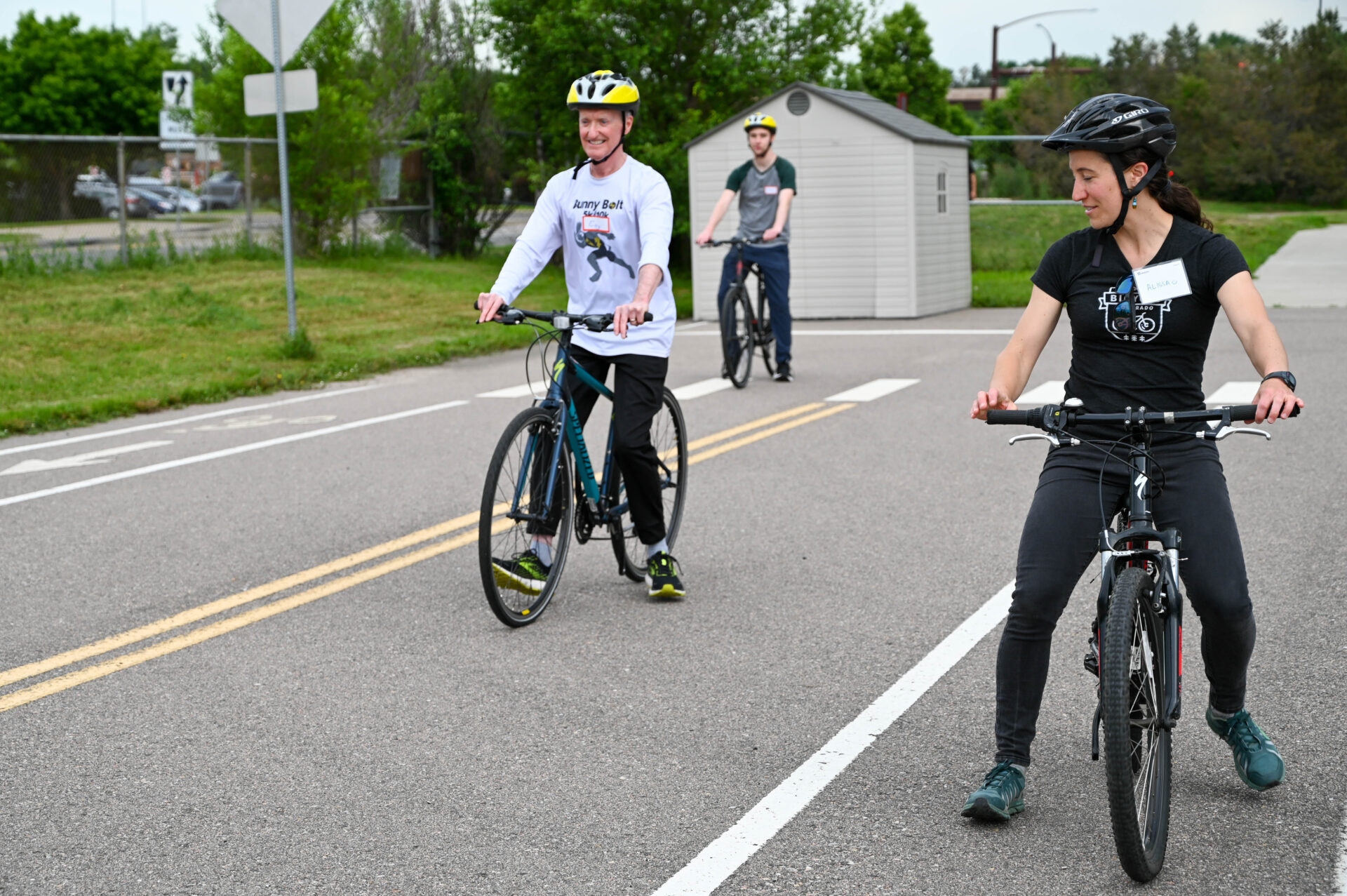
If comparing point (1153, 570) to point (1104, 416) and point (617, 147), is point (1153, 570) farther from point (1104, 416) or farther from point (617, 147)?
point (617, 147)

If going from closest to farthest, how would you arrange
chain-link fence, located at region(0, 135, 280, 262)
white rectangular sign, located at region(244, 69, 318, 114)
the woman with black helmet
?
the woman with black helmet
white rectangular sign, located at region(244, 69, 318, 114)
chain-link fence, located at region(0, 135, 280, 262)

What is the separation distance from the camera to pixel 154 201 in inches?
1447

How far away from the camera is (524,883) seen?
3635mm

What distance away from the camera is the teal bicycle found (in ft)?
18.8

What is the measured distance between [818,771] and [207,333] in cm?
1354

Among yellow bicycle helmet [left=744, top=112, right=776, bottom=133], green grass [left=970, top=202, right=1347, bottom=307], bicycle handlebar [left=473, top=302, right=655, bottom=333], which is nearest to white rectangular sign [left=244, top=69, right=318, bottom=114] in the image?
yellow bicycle helmet [left=744, top=112, right=776, bottom=133]

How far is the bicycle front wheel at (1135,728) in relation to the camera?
11.3 ft

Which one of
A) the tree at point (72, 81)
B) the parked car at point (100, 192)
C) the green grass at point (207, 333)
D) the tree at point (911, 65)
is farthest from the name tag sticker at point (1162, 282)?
the tree at point (72, 81)

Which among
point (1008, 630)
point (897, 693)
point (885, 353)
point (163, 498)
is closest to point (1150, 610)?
point (1008, 630)

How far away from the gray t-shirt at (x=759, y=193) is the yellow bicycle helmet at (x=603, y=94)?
662 cm

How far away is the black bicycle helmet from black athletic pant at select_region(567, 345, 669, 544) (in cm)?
253

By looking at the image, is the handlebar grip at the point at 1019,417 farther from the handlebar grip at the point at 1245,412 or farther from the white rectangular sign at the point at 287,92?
the white rectangular sign at the point at 287,92

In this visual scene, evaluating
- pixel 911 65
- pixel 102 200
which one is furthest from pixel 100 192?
pixel 911 65

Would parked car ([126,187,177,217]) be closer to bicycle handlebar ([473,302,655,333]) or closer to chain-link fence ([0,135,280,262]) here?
chain-link fence ([0,135,280,262])
